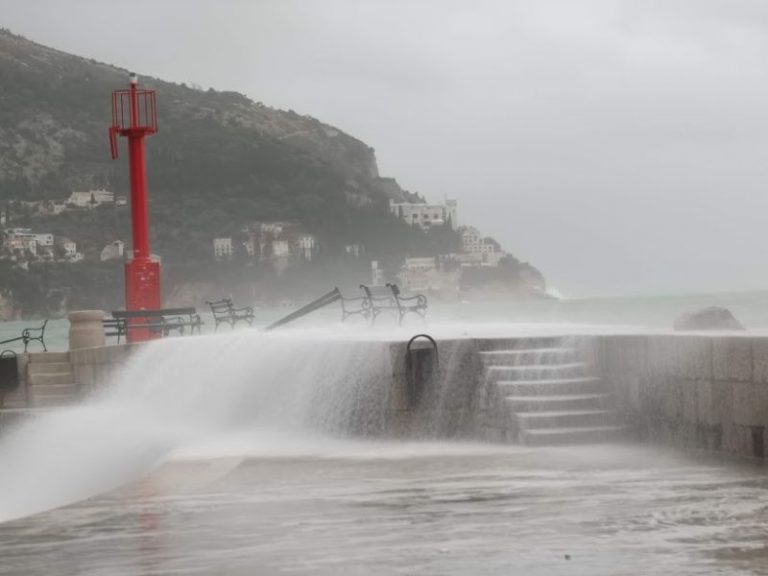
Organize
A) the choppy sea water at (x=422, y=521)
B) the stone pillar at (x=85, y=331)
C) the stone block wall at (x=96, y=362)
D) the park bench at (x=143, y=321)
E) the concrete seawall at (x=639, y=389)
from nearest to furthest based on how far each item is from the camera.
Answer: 1. the choppy sea water at (x=422, y=521)
2. the concrete seawall at (x=639, y=389)
3. the stone block wall at (x=96, y=362)
4. the stone pillar at (x=85, y=331)
5. the park bench at (x=143, y=321)

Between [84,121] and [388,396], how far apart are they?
92.5 metres

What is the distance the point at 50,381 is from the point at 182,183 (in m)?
77.7

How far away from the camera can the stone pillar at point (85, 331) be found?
69.4 feet

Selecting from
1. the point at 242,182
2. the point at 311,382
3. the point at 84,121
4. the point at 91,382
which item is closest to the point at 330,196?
the point at 242,182

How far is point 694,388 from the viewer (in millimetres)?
10008

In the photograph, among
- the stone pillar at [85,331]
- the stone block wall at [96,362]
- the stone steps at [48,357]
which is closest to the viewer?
the stone block wall at [96,362]

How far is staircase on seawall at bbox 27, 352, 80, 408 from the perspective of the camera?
1991 cm

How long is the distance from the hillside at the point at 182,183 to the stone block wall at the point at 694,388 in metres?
83.6

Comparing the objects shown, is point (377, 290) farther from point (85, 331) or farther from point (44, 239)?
point (44, 239)

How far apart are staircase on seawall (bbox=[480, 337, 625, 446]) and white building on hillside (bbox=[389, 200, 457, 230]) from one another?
292ft

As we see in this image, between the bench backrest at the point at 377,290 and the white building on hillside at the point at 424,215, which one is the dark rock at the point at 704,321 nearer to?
the bench backrest at the point at 377,290

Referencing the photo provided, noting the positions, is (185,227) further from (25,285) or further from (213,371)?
(213,371)

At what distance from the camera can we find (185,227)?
3782 inches

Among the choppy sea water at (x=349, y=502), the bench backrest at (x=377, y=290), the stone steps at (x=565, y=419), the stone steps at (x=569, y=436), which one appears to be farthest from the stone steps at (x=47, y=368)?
the stone steps at (x=569, y=436)
